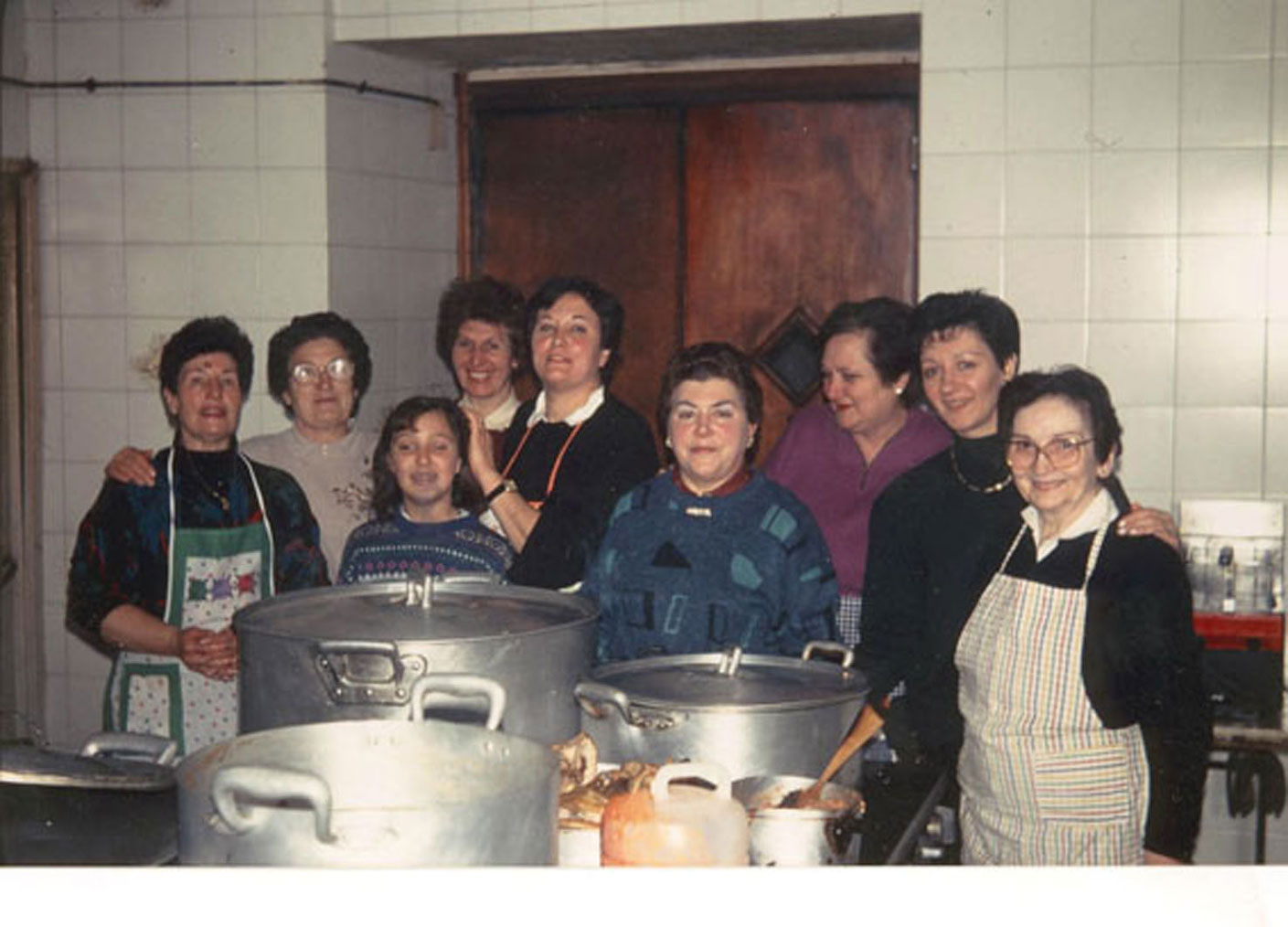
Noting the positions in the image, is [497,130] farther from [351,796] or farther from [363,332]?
[351,796]

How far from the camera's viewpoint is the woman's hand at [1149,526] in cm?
161

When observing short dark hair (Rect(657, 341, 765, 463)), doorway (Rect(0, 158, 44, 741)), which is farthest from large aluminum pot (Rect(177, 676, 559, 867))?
doorway (Rect(0, 158, 44, 741))

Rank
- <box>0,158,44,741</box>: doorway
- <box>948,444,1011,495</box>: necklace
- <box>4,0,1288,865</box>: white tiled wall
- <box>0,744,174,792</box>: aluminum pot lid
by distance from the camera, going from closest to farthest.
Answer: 1. <box>0,744,174,792</box>: aluminum pot lid
2. <box>948,444,1011,495</box>: necklace
3. <box>4,0,1288,865</box>: white tiled wall
4. <box>0,158,44,741</box>: doorway

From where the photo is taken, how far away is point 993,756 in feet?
5.36

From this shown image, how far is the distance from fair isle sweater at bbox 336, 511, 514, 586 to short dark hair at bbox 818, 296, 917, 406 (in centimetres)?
59

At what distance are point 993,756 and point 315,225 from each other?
1728mm

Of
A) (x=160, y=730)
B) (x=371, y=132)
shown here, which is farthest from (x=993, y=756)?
(x=371, y=132)

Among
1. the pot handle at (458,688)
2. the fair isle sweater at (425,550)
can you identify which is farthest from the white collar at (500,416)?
the pot handle at (458,688)

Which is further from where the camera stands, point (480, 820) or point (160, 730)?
point (160, 730)

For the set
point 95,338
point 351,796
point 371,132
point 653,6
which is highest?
point 653,6

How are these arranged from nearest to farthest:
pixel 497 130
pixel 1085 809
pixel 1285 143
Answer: pixel 1085 809 → pixel 1285 143 → pixel 497 130

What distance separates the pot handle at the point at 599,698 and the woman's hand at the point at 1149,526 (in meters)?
0.62

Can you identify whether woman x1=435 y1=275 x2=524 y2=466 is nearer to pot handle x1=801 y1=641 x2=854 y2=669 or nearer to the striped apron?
pot handle x1=801 y1=641 x2=854 y2=669

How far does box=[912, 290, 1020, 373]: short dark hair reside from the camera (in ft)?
6.52
